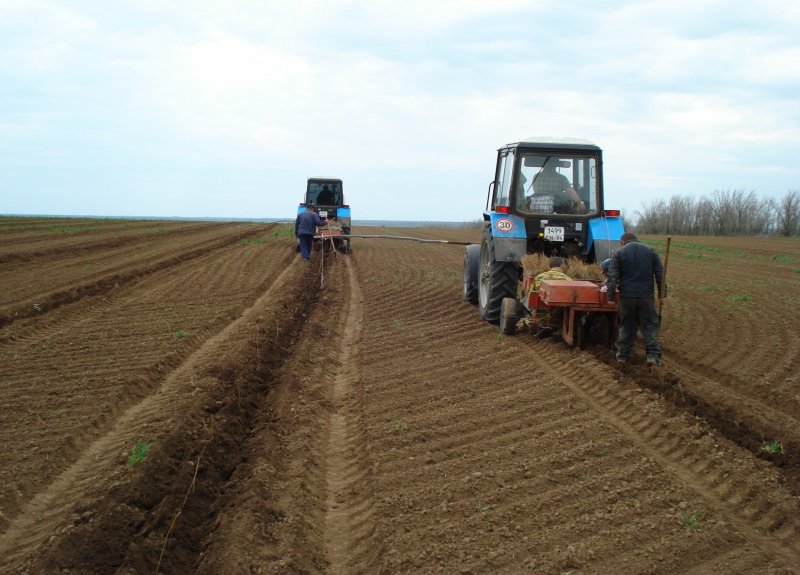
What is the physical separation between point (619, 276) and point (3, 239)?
21.6 m

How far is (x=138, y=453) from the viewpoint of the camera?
4320 millimetres

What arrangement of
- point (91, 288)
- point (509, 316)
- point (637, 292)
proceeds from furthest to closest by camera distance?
1. point (91, 288)
2. point (509, 316)
3. point (637, 292)

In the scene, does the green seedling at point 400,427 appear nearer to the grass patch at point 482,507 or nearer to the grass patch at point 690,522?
the grass patch at point 482,507

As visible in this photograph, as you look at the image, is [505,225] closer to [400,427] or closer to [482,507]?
[400,427]

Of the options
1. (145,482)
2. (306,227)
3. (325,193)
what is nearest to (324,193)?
(325,193)

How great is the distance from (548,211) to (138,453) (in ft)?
19.5

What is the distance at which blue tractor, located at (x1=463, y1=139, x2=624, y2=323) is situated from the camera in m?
8.14

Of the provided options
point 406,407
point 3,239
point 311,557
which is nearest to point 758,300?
point 406,407

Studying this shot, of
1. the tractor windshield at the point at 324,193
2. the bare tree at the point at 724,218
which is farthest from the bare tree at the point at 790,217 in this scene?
the tractor windshield at the point at 324,193

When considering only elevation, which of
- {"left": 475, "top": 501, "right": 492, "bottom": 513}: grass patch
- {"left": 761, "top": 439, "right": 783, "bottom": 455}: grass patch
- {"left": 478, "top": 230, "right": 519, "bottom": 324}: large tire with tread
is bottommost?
{"left": 475, "top": 501, "right": 492, "bottom": 513}: grass patch

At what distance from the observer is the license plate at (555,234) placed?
8.08 metres

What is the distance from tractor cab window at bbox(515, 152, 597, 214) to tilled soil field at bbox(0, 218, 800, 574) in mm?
1886

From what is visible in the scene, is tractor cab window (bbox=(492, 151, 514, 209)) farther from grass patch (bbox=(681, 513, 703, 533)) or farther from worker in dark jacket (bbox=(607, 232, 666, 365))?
grass patch (bbox=(681, 513, 703, 533))

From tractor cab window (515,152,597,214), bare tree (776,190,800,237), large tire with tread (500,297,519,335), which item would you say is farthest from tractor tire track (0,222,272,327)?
bare tree (776,190,800,237)
